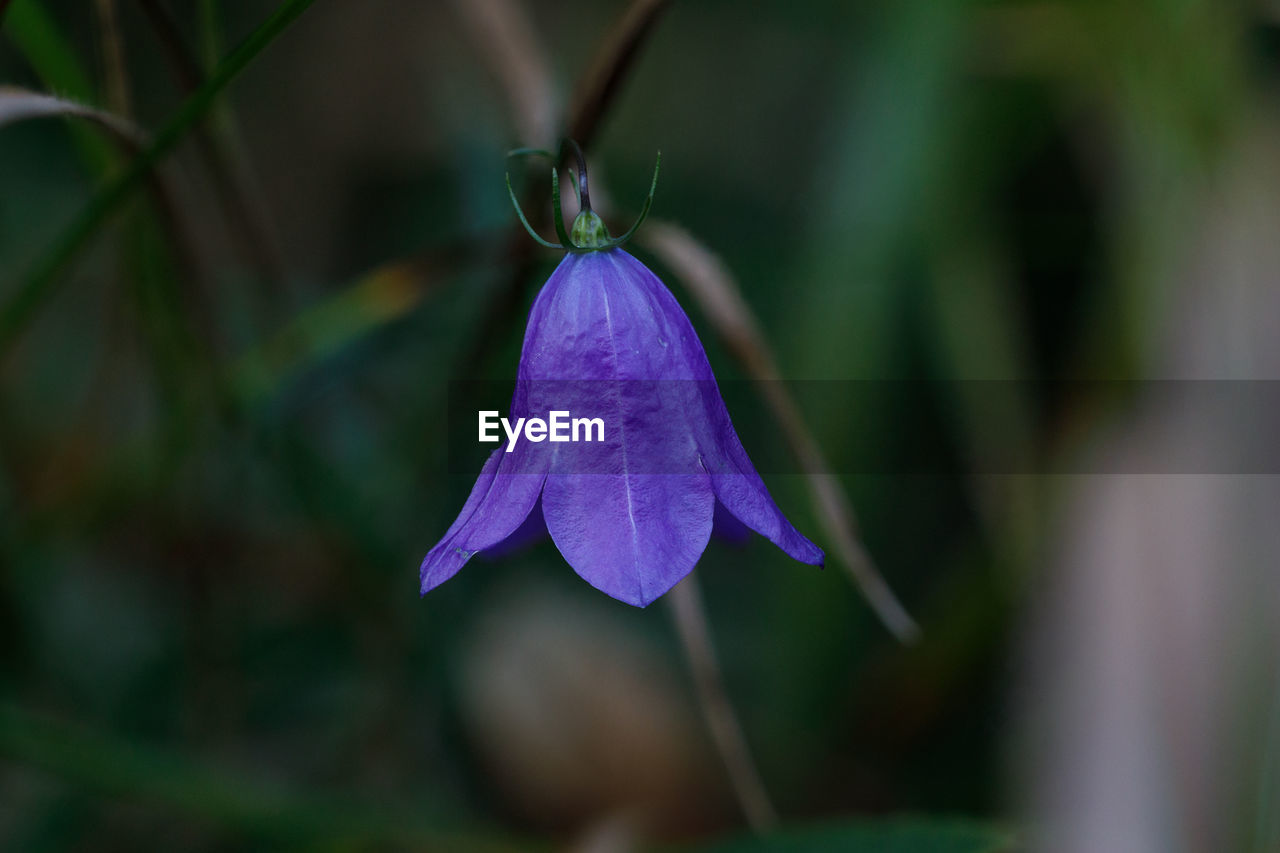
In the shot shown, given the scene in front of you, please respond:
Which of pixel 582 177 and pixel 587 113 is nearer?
pixel 582 177

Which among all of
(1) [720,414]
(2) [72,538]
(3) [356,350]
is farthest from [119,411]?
(1) [720,414]

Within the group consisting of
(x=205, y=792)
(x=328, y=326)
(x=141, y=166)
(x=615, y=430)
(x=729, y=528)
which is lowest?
(x=205, y=792)

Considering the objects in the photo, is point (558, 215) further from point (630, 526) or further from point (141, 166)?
point (141, 166)

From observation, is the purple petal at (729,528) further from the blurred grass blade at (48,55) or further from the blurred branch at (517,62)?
the blurred grass blade at (48,55)

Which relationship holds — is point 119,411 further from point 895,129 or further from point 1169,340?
point 1169,340

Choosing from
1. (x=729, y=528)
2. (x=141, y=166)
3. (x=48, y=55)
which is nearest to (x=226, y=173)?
(x=48, y=55)

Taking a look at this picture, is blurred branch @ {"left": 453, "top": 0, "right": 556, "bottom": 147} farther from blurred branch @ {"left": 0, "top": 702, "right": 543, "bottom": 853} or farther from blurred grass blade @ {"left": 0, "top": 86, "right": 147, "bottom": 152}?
blurred branch @ {"left": 0, "top": 702, "right": 543, "bottom": 853}

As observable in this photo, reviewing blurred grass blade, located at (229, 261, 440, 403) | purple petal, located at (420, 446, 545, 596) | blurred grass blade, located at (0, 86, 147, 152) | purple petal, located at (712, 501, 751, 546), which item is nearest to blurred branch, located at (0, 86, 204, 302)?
blurred grass blade, located at (0, 86, 147, 152)
